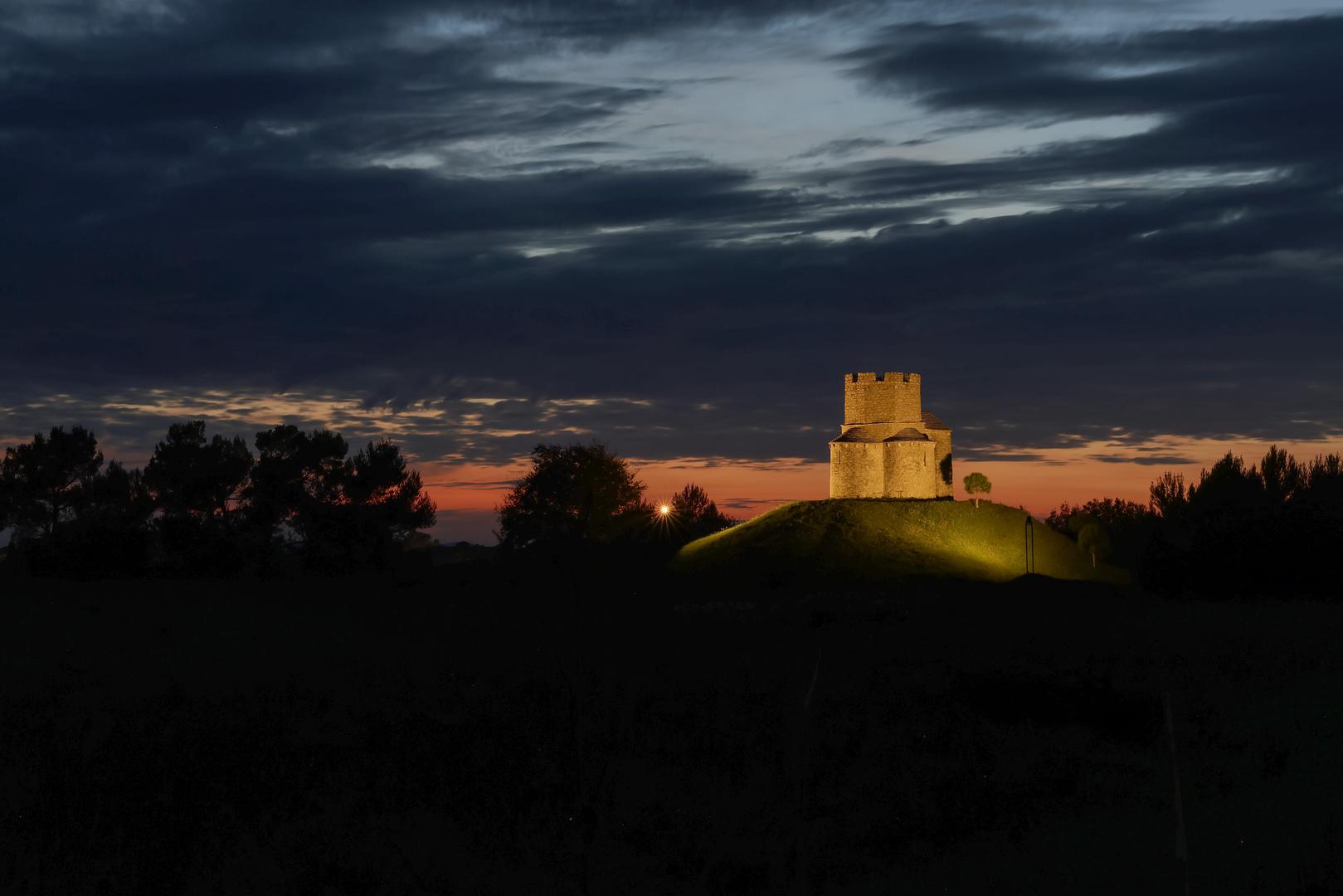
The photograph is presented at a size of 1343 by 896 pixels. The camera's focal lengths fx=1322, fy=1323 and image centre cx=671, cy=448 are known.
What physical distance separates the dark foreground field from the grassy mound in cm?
4306

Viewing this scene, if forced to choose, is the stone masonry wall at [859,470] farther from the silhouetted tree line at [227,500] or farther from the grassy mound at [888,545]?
the silhouetted tree line at [227,500]

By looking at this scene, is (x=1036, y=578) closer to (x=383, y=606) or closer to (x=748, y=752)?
(x=383, y=606)

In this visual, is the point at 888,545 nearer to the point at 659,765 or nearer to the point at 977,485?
the point at 977,485

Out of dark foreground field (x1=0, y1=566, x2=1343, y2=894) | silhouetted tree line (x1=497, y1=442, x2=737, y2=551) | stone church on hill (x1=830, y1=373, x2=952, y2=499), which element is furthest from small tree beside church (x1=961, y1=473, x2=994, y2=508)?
dark foreground field (x1=0, y1=566, x2=1343, y2=894)

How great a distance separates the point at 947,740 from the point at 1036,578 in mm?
48706

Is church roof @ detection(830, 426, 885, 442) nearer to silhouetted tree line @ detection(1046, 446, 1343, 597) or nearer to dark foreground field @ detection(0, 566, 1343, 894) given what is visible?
silhouetted tree line @ detection(1046, 446, 1343, 597)

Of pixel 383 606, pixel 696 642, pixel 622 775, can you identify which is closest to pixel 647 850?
pixel 622 775

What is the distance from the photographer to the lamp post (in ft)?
286

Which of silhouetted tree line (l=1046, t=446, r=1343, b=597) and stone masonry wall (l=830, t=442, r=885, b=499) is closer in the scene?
silhouetted tree line (l=1046, t=446, r=1343, b=597)

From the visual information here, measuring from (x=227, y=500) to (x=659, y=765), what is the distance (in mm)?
71313

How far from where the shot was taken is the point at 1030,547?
8881cm

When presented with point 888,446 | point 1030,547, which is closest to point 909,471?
point 888,446

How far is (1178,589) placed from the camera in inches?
2618

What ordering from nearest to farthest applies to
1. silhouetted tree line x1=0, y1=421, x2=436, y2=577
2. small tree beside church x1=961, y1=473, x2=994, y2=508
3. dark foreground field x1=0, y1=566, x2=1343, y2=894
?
dark foreground field x1=0, y1=566, x2=1343, y2=894
silhouetted tree line x1=0, y1=421, x2=436, y2=577
small tree beside church x1=961, y1=473, x2=994, y2=508
